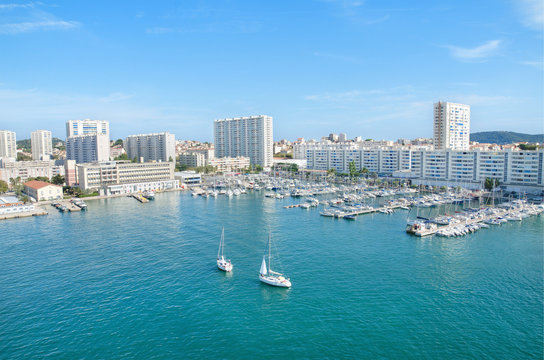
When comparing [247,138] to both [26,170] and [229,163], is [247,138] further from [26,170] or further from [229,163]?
[26,170]

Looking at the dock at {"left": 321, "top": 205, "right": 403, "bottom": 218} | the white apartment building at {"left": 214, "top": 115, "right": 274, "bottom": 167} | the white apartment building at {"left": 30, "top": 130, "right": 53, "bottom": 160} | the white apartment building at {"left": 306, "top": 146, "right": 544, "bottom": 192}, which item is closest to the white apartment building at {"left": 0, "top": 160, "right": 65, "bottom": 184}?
the white apartment building at {"left": 30, "top": 130, "right": 53, "bottom": 160}

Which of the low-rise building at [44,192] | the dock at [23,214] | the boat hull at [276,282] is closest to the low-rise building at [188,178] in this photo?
the low-rise building at [44,192]

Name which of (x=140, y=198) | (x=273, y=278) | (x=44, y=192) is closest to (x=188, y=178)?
(x=140, y=198)

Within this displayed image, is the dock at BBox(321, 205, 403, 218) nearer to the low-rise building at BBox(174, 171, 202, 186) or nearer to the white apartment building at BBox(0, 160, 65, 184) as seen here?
the low-rise building at BBox(174, 171, 202, 186)

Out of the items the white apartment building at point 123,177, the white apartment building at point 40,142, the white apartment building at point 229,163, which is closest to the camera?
the white apartment building at point 123,177

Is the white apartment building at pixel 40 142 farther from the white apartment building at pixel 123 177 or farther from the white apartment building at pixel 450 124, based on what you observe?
the white apartment building at pixel 450 124

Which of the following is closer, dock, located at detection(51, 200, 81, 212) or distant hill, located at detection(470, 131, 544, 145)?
dock, located at detection(51, 200, 81, 212)

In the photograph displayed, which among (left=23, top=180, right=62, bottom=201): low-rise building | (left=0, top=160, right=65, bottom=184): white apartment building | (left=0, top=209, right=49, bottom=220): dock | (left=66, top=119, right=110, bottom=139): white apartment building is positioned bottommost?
(left=0, top=209, right=49, bottom=220): dock
